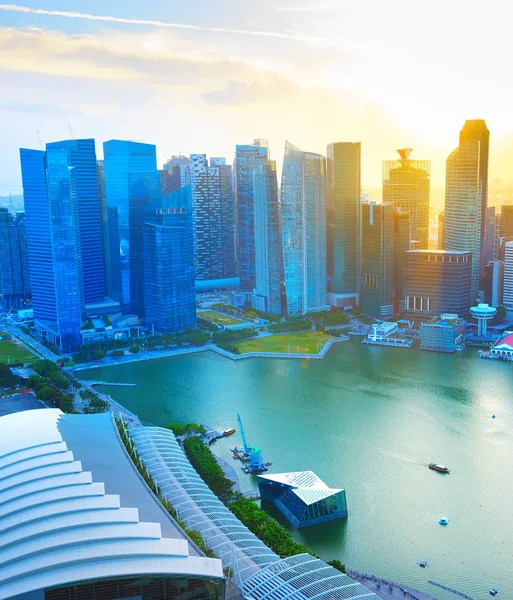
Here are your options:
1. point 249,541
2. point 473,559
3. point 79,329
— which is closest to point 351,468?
point 473,559

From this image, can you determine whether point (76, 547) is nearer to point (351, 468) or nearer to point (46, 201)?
point (351, 468)

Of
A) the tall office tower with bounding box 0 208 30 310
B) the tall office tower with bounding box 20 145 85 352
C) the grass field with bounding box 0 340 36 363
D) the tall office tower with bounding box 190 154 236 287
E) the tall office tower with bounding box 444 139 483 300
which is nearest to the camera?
the grass field with bounding box 0 340 36 363

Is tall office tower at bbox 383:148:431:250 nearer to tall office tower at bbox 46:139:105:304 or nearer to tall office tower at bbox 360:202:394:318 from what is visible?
tall office tower at bbox 360:202:394:318

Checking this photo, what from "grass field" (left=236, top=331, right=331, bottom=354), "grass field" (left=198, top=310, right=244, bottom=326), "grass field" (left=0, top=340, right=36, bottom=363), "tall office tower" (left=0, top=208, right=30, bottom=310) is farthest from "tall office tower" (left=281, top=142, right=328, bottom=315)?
"tall office tower" (left=0, top=208, right=30, bottom=310)

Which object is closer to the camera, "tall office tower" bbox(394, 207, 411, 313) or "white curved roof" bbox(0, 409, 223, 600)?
"white curved roof" bbox(0, 409, 223, 600)

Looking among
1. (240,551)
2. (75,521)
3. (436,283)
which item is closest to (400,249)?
(436,283)

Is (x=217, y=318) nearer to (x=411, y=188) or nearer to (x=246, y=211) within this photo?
(x=246, y=211)

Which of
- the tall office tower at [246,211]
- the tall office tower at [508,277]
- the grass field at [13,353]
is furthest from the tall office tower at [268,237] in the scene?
the grass field at [13,353]

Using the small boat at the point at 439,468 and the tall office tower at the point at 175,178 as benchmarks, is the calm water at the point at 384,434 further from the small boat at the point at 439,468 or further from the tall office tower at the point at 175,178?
the tall office tower at the point at 175,178
